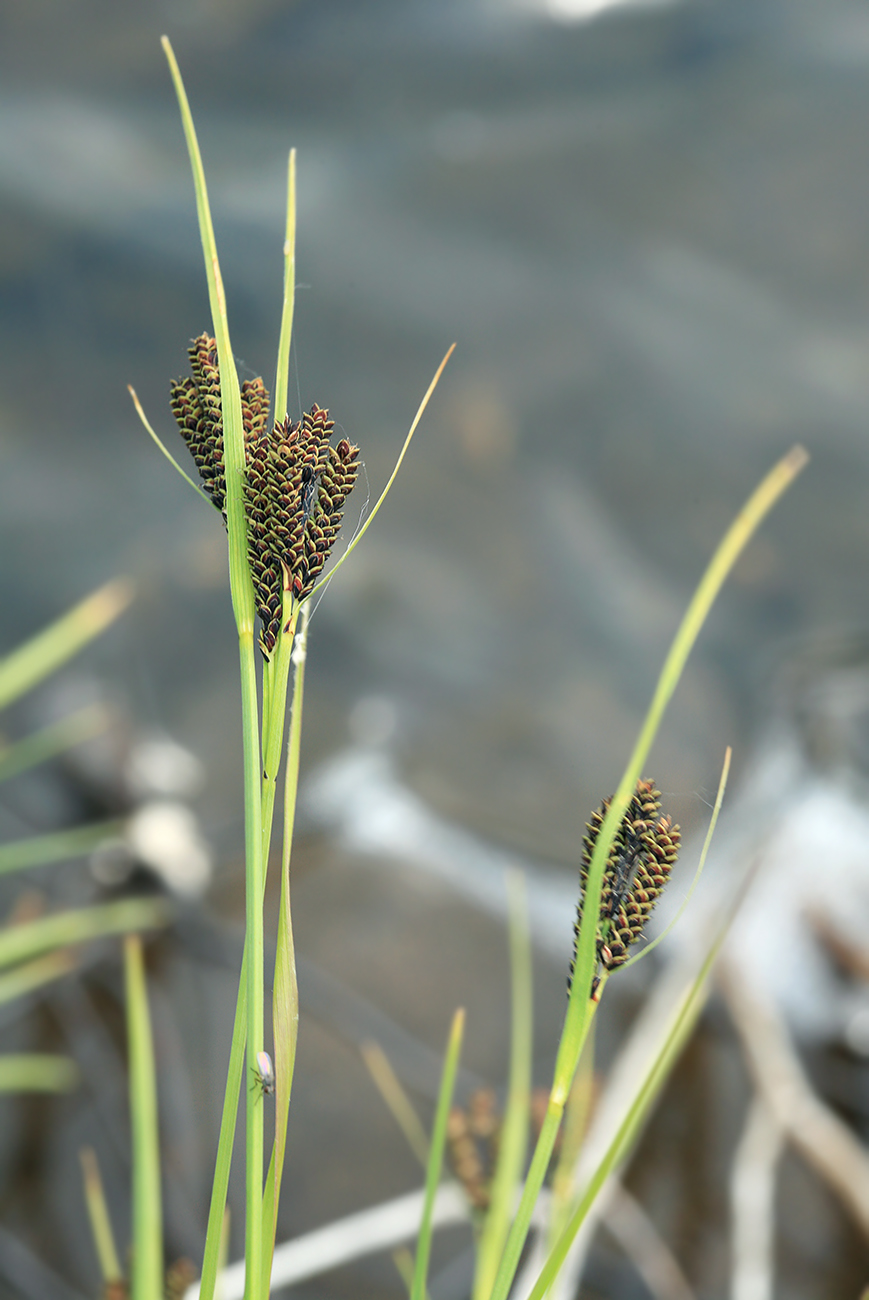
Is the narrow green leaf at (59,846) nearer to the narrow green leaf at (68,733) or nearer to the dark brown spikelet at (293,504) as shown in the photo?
the narrow green leaf at (68,733)

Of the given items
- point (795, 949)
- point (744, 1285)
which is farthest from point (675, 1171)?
point (795, 949)

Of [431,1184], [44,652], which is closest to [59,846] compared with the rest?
[44,652]

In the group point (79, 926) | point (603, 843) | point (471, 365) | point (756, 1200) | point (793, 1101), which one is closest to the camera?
point (603, 843)

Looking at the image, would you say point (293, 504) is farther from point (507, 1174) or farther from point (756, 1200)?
point (756, 1200)

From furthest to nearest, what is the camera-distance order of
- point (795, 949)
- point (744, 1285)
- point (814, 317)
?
point (814, 317) → point (795, 949) → point (744, 1285)

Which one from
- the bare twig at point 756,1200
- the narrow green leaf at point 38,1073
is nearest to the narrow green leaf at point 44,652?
the narrow green leaf at point 38,1073

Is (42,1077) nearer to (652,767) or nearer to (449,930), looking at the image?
(449,930)
